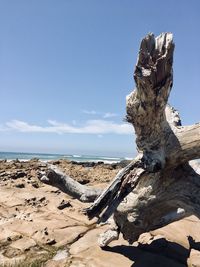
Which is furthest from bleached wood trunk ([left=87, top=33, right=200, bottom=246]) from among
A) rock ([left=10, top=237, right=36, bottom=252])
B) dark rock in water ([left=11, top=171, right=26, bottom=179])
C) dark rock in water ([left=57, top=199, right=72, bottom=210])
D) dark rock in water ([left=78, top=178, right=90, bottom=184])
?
dark rock in water ([left=11, top=171, right=26, bottom=179])

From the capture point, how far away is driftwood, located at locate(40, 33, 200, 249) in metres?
3.47

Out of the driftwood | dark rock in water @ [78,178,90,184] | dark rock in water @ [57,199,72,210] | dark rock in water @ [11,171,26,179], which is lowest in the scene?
dark rock in water @ [57,199,72,210]

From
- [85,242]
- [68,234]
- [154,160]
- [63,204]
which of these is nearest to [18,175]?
[63,204]

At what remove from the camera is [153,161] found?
13.1ft

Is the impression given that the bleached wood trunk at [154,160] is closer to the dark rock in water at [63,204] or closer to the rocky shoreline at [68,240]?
the rocky shoreline at [68,240]

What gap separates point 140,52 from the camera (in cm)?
340

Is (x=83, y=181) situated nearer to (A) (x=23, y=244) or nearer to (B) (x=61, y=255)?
(A) (x=23, y=244)

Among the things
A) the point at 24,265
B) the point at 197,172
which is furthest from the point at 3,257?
the point at 197,172

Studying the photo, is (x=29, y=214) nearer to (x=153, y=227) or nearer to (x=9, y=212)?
(x=9, y=212)

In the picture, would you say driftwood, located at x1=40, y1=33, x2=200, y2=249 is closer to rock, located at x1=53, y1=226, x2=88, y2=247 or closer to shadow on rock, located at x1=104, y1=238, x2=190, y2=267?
shadow on rock, located at x1=104, y1=238, x2=190, y2=267

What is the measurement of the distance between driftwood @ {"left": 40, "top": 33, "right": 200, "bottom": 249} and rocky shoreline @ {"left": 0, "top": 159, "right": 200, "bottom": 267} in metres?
0.45

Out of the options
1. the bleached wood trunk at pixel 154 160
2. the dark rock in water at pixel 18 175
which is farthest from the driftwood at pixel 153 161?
the dark rock in water at pixel 18 175

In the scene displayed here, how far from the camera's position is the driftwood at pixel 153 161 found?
3475 millimetres

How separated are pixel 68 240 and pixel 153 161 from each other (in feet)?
8.92
